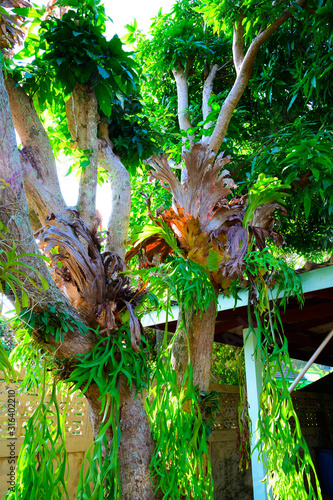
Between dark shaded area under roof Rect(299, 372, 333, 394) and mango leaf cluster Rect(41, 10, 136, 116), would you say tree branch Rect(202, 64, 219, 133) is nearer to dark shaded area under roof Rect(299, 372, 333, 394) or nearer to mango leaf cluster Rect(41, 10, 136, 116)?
mango leaf cluster Rect(41, 10, 136, 116)

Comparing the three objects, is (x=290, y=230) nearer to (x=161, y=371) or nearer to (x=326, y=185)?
(x=326, y=185)

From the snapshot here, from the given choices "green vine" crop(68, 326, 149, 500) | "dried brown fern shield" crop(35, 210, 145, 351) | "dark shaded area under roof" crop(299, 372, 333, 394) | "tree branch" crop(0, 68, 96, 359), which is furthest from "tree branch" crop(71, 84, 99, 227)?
"dark shaded area under roof" crop(299, 372, 333, 394)

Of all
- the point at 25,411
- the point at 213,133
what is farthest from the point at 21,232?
the point at 25,411

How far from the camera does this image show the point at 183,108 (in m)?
4.06

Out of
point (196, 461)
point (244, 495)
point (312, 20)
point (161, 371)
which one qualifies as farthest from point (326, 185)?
point (244, 495)

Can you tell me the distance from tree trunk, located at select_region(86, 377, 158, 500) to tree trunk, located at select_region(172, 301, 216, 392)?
1.15 feet

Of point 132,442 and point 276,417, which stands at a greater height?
point 276,417

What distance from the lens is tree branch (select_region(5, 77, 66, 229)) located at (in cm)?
222

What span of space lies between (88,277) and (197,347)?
79cm

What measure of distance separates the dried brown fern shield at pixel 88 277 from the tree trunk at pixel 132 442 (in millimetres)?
300

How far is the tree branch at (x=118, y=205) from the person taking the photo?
2438 millimetres

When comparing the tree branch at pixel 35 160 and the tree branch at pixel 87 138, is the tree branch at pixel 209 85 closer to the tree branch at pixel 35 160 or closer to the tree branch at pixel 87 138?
the tree branch at pixel 87 138

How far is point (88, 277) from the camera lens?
199 centimetres

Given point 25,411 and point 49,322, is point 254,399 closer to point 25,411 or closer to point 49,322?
point 25,411
